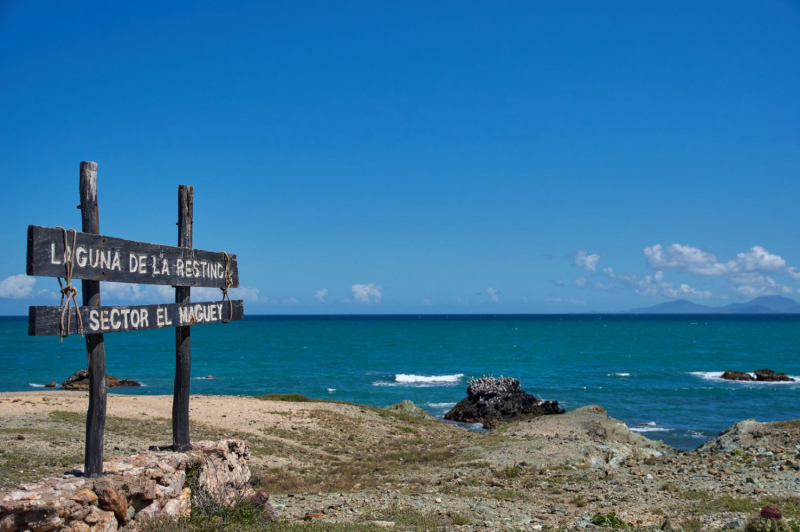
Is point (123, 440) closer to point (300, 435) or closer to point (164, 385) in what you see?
point (300, 435)

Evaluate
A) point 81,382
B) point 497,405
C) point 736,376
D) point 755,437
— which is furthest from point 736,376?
point 81,382

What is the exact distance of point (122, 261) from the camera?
23.7ft

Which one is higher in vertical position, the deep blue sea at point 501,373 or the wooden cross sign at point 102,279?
the wooden cross sign at point 102,279

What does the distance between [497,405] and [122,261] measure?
25616 millimetres

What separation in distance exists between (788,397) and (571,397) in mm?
14067

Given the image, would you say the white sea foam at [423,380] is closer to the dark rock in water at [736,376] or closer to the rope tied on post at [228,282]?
the dark rock in water at [736,376]

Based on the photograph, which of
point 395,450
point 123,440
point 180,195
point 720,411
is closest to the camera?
point 180,195

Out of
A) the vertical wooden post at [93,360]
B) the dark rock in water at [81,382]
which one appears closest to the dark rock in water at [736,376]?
the dark rock in water at [81,382]

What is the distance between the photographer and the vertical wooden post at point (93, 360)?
6844mm

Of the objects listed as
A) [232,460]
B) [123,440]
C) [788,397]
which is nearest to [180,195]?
[232,460]

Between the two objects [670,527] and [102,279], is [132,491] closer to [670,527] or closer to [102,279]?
[102,279]

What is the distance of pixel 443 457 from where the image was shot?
59.2 feet

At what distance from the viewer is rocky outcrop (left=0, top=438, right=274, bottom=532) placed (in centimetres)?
577

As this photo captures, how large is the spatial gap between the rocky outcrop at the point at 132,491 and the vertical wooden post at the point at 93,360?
0.27 metres
